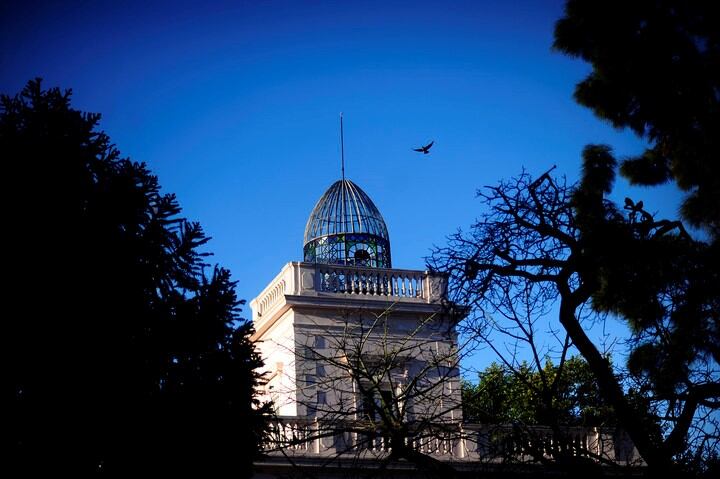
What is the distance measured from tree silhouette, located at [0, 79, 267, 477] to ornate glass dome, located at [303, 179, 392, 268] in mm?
15571

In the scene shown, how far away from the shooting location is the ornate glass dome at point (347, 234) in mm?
29203

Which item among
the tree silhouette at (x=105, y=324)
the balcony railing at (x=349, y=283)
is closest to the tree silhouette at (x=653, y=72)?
the tree silhouette at (x=105, y=324)

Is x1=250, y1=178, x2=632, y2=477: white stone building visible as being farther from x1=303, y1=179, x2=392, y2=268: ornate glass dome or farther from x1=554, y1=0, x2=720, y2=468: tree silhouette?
x1=554, y1=0, x2=720, y2=468: tree silhouette

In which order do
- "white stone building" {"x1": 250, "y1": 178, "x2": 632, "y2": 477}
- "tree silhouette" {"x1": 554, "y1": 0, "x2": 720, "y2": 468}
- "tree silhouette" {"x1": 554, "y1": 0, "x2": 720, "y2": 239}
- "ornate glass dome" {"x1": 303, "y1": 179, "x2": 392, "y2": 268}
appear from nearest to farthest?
"tree silhouette" {"x1": 554, "y1": 0, "x2": 720, "y2": 468} → "tree silhouette" {"x1": 554, "y1": 0, "x2": 720, "y2": 239} → "white stone building" {"x1": 250, "y1": 178, "x2": 632, "y2": 477} → "ornate glass dome" {"x1": 303, "y1": 179, "x2": 392, "y2": 268}

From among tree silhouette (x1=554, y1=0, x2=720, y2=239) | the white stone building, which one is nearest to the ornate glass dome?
the white stone building

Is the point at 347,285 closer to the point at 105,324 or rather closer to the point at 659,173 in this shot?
the point at 659,173

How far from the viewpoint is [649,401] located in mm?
10688

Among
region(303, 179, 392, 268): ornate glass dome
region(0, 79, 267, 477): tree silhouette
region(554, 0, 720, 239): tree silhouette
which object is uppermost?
region(303, 179, 392, 268): ornate glass dome

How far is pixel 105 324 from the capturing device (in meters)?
12.4

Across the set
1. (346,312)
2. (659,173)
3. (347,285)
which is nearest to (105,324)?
(659,173)

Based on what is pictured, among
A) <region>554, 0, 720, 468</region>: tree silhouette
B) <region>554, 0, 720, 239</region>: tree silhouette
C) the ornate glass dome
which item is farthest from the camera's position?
the ornate glass dome

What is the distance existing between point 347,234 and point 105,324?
56.3 feet

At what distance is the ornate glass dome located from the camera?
29.2 m

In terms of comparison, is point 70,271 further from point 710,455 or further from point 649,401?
point 710,455
